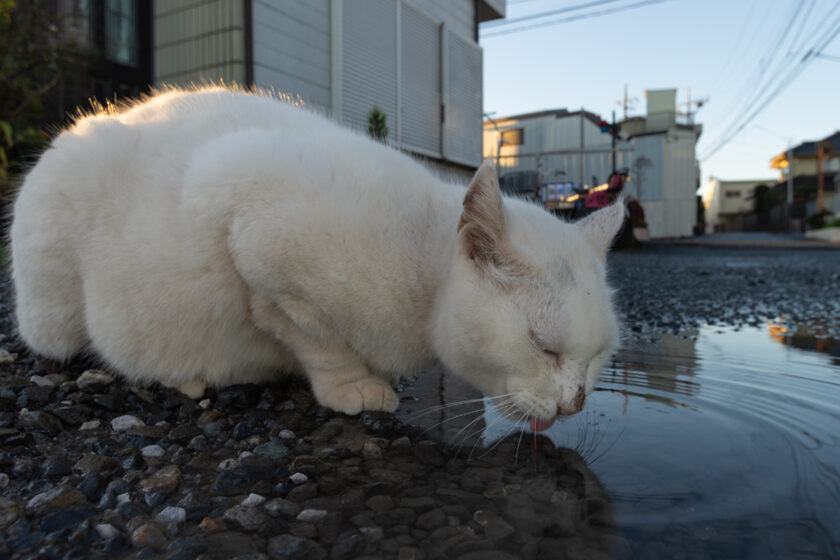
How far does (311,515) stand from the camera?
128 cm

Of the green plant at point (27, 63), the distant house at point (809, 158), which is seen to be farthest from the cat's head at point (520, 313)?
the distant house at point (809, 158)

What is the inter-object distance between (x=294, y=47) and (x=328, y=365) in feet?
31.5

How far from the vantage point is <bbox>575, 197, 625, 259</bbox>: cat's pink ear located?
209 cm

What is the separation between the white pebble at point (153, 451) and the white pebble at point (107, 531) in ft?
1.40

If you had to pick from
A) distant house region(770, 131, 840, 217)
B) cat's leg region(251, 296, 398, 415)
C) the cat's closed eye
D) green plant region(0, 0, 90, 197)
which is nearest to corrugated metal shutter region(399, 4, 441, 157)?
green plant region(0, 0, 90, 197)

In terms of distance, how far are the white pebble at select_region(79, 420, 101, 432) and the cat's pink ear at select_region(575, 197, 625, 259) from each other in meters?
1.73

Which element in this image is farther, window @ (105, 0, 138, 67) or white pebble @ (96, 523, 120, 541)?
window @ (105, 0, 138, 67)

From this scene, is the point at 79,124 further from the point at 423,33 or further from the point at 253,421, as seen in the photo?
the point at 423,33

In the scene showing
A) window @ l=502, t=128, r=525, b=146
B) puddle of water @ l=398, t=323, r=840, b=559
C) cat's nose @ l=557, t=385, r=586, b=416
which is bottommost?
puddle of water @ l=398, t=323, r=840, b=559

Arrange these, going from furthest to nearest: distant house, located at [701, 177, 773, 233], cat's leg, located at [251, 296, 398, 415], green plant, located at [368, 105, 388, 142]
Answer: distant house, located at [701, 177, 773, 233], green plant, located at [368, 105, 388, 142], cat's leg, located at [251, 296, 398, 415]

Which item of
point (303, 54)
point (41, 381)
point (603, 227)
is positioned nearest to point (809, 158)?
point (303, 54)

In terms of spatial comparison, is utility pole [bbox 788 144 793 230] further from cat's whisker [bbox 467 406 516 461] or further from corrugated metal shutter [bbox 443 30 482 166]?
cat's whisker [bbox 467 406 516 461]

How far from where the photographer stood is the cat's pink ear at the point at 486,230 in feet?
5.38

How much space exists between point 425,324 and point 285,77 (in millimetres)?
9371
